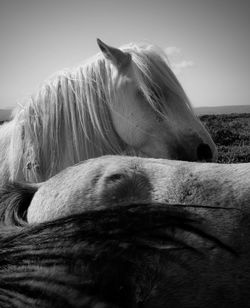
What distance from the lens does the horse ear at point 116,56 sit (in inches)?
111

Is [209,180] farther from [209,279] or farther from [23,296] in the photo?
[23,296]

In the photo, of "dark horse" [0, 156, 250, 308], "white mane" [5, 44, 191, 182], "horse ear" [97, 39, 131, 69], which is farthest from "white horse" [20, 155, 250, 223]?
"horse ear" [97, 39, 131, 69]

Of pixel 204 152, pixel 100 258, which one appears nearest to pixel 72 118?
pixel 204 152

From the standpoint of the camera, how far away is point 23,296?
975 millimetres

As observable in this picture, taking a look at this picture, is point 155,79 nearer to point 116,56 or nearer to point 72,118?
point 116,56

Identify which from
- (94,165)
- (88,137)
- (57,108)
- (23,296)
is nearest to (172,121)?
(88,137)

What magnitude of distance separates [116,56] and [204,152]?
1108mm

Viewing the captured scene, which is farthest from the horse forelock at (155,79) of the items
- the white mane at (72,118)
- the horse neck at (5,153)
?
the horse neck at (5,153)

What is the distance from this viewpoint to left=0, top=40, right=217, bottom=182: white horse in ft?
8.79

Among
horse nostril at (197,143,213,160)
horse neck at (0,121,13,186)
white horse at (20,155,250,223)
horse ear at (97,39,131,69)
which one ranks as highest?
horse ear at (97,39,131,69)

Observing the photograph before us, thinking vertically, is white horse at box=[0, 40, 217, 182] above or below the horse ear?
below

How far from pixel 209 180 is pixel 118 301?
1.62 ft

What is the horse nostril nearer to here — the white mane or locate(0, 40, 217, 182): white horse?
locate(0, 40, 217, 182): white horse

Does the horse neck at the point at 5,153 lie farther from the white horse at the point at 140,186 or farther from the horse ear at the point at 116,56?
the white horse at the point at 140,186
